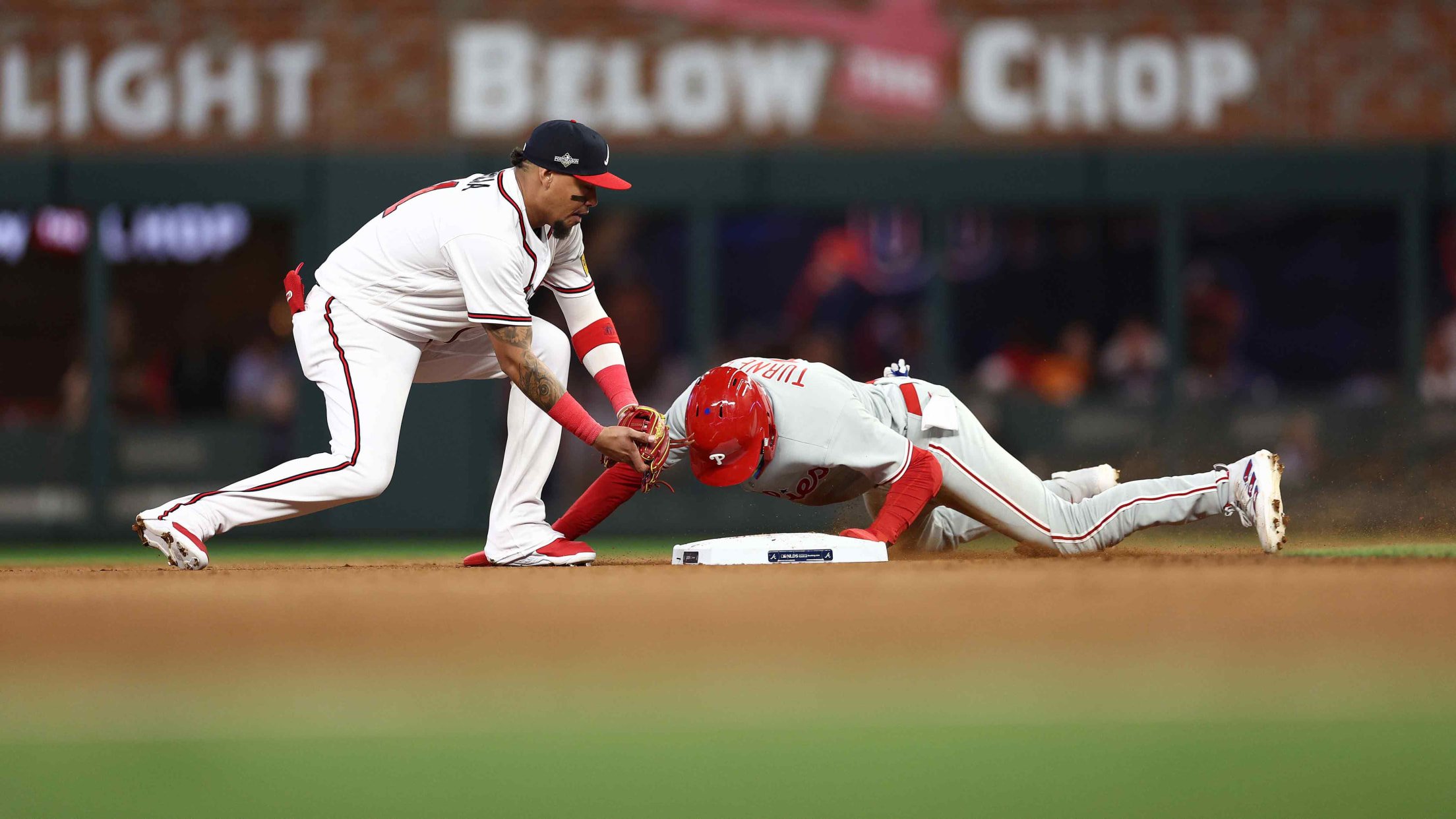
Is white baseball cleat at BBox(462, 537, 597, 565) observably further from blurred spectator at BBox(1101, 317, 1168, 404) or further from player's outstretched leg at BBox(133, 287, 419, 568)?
blurred spectator at BBox(1101, 317, 1168, 404)

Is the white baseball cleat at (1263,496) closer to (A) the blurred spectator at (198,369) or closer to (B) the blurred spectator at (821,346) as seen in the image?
(B) the blurred spectator at (821,346)

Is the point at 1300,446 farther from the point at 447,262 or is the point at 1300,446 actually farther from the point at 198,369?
the point at 198,369

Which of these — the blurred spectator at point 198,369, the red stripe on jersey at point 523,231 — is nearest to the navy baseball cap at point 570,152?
the red stripe on jersey at point 523,231

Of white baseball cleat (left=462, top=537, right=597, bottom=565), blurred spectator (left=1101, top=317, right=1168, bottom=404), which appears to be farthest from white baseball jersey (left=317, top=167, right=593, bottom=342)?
blurred spectator (left=1101, top=317, right=1168, bottom=404)

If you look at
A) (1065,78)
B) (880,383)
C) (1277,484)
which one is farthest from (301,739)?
(1065,78)

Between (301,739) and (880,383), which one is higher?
(880,383)

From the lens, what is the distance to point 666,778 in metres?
3.83

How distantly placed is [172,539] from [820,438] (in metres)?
2.31

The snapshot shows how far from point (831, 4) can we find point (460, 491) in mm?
5399

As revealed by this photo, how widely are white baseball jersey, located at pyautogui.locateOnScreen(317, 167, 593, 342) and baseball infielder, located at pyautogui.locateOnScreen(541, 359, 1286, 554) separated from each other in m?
0.78

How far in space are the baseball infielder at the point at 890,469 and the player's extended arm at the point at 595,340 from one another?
0.30 meters

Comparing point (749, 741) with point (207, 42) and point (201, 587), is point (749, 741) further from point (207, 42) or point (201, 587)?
point (207, 42)

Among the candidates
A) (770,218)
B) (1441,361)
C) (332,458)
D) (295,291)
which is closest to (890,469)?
(332,458)

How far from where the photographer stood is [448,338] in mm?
5613
